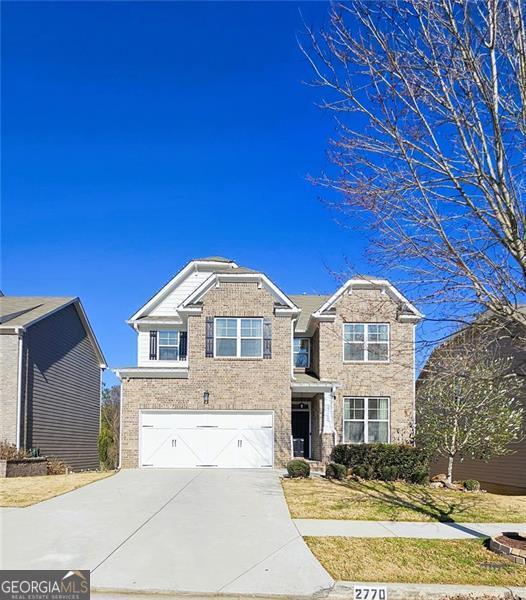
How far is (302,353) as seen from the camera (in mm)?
26281

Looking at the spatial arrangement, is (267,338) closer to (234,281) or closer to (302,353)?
(234,281)

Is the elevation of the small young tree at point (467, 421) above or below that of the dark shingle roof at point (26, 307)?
below

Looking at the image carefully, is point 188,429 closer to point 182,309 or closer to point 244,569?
point 182,309

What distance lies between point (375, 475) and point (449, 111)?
11.7m

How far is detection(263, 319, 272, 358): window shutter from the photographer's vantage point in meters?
22.9

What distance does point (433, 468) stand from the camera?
Answer: 1121 inches

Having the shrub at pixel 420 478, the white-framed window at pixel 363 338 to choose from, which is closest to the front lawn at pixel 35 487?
the shrub at pixel 420 478

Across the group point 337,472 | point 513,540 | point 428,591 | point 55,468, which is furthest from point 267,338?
point 428,591

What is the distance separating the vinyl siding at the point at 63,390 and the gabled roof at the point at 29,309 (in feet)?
1.00

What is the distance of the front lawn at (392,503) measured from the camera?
40.8 feet

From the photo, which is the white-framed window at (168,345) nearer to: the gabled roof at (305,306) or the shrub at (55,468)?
the gabled roof at (305,306)

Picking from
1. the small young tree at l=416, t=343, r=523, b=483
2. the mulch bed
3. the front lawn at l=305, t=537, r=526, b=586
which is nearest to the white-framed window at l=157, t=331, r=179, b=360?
the small young tree at l=416, t=343, r=523, b=483

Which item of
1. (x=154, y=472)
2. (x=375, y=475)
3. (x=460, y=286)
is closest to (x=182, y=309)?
(x=154, y=472)

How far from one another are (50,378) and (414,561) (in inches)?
728
